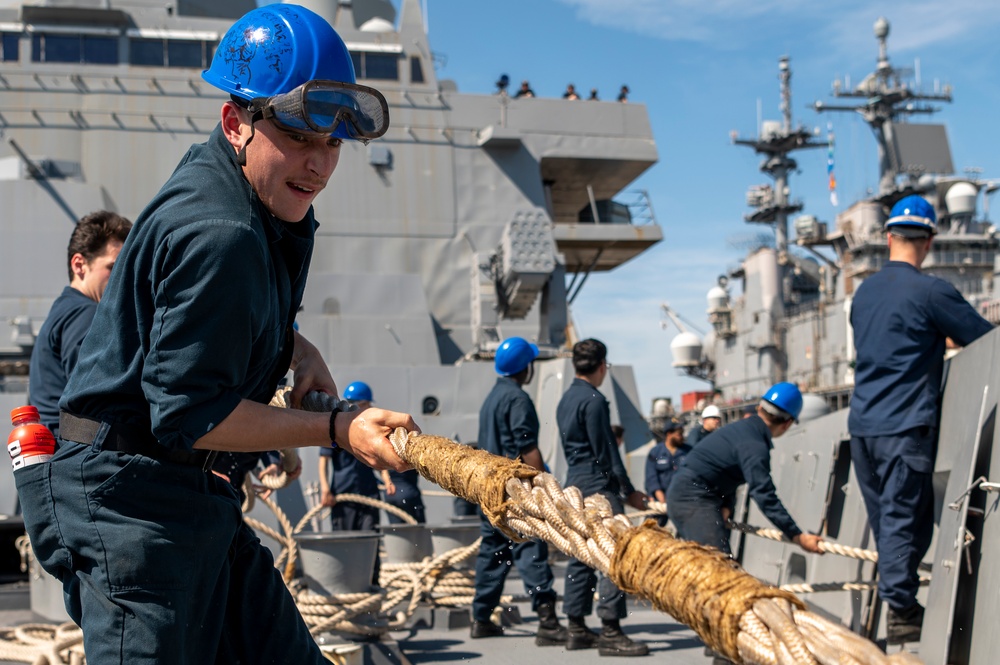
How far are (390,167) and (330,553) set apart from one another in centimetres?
992

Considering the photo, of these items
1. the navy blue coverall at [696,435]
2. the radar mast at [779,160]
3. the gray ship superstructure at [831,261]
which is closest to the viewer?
the navy blue coverall at [696,435]

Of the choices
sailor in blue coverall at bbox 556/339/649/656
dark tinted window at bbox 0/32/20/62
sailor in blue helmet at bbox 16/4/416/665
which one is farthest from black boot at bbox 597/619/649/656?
dark tinted window at bbox 0/32/20/62

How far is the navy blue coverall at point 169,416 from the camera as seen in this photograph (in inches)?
66.8

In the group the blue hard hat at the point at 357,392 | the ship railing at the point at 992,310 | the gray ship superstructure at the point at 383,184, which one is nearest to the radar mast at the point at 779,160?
the ship railing at the point at 992,310

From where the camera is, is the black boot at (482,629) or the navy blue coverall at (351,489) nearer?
the black boot at (482,629)

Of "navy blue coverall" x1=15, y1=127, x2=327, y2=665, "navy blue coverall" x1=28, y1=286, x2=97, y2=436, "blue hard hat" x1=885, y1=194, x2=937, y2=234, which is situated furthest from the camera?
"blue hard hat" x1=885, y1=194, x2=937, y2=234

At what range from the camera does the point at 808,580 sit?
633 centimetres

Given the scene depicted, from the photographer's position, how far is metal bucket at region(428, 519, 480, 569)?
6582mm

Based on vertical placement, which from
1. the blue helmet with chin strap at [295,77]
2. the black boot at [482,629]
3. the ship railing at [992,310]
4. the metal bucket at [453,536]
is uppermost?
the ship railing at [992,310]

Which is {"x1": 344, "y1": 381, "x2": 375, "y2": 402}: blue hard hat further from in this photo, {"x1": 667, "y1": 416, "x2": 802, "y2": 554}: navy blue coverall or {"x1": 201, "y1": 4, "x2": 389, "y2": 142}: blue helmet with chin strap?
{"x1": 201, "y1": 4, "x2": 389, "y2": 142}: blue helmet with chin strap

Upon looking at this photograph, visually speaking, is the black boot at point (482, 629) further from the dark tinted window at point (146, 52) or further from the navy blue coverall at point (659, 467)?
the dark tinted window at point (146, 52)

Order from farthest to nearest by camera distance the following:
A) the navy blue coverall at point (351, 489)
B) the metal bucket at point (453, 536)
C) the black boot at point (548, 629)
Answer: the navy blue coverall at point (351, 489) → the metal bucket at point (453, 536) → the black boot at point (548, 629)

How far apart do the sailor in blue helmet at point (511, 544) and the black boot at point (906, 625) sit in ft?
6.19

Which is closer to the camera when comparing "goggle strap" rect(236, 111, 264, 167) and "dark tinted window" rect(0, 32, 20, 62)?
"goggle strap" rect(236, 111, 264, 167)
